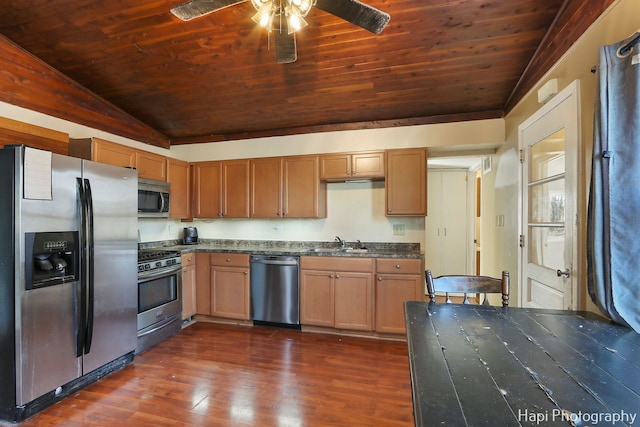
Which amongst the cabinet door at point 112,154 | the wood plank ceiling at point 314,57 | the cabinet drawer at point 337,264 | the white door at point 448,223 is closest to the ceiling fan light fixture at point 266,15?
the wood plank ceiling at point 314,57

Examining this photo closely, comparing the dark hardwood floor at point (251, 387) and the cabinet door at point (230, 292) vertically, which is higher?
the cabinet door at point (230, 292)

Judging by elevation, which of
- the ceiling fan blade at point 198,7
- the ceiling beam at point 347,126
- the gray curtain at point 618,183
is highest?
the ceiling fan blade at point 198,7

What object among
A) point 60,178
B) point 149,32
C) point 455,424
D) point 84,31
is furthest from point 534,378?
point 84,31

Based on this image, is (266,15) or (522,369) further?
(266,15)

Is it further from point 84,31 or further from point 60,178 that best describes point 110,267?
point 84,31

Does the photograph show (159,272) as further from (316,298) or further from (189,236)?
(316,298)

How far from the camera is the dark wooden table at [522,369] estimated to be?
71 centimetres

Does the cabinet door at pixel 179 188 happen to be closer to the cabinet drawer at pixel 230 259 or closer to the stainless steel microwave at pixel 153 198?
the stainless steel microwave at pixel 153 198

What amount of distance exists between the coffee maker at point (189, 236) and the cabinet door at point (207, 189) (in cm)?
29

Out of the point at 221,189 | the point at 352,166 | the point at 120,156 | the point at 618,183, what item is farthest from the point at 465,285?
the point at 120,156

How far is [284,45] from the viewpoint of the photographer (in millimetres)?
1945

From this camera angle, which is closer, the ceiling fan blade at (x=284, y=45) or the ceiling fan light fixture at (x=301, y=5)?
the ceiling fan light fixture at (x=301, y=5)

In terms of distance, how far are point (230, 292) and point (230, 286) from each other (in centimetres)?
7

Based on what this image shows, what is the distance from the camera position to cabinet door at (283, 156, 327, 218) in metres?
3.64
